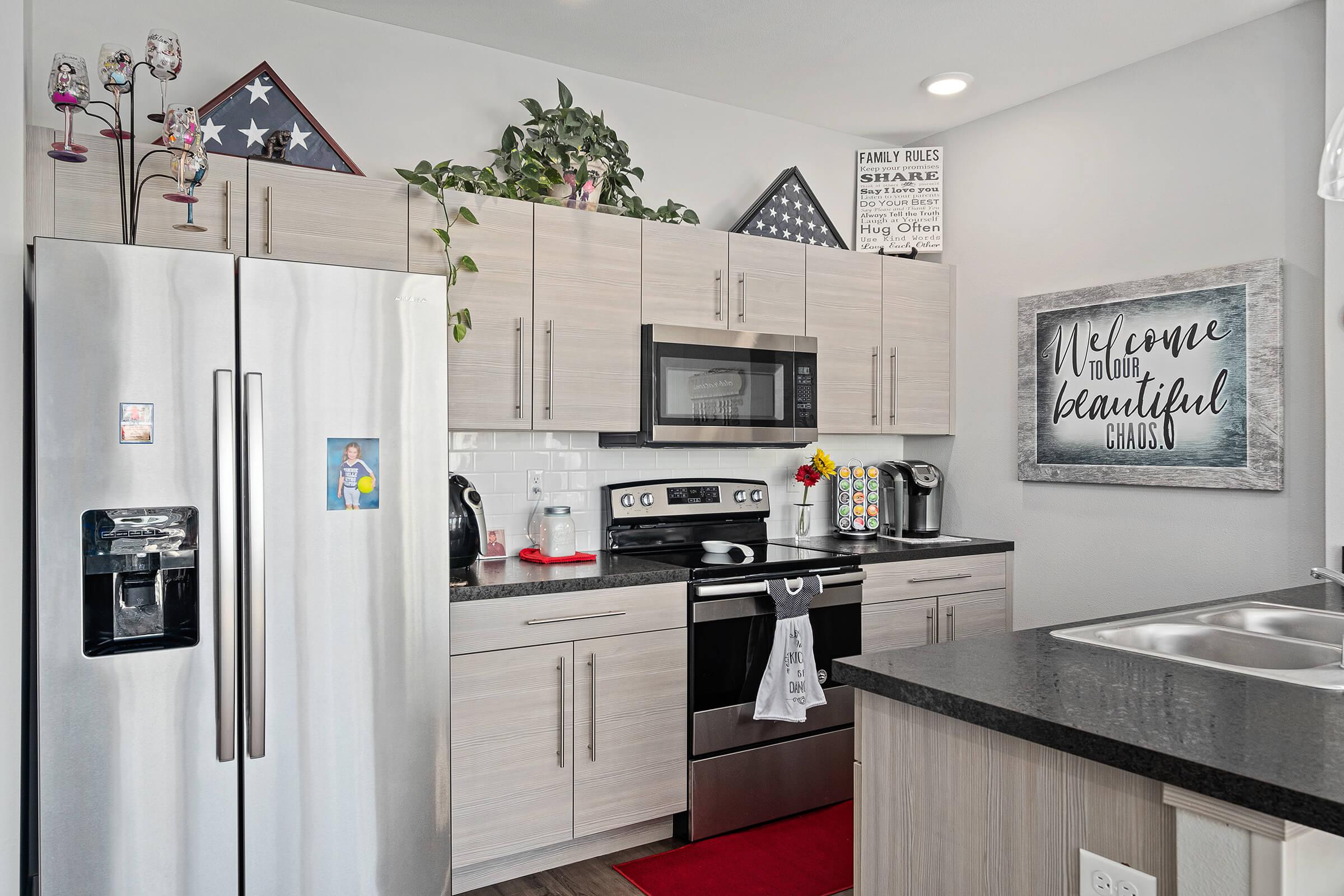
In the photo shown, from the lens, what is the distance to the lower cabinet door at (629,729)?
2.69 metres

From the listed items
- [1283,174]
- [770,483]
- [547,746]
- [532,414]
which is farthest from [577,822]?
[1283,174]

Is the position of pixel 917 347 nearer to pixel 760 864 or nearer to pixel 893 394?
pixel 893 394

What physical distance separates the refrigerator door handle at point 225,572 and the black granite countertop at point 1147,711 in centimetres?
132

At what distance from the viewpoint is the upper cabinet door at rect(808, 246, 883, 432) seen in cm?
361

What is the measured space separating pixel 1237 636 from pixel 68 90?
2.78m

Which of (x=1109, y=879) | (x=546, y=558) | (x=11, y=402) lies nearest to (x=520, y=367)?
(x=546, y=558)

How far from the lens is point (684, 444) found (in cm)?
323

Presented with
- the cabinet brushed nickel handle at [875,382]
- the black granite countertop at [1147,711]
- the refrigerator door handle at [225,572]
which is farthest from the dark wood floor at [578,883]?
the cabinet brushed nickel handle at [875,382]

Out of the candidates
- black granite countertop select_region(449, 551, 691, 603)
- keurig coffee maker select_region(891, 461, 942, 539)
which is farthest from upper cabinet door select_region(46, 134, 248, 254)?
keurig coffee maker select_region(891, 461, 942, 539)

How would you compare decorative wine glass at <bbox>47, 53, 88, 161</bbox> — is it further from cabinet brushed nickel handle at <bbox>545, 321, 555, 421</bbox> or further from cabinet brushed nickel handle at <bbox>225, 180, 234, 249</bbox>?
cabinet brushed nickel handle at <bbox>545, 321, 555, 421</bbox>

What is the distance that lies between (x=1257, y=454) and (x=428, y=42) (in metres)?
3.09

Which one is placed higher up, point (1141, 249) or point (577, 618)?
point (1141, 249)

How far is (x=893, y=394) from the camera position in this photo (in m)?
3.83

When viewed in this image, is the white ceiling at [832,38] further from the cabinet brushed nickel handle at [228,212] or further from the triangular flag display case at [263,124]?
the cabinet brushed nickel handle at [228,212]
